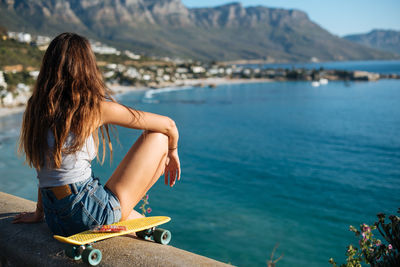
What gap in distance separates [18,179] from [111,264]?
49.6 feet

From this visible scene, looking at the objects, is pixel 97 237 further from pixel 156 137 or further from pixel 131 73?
pixel 131 73

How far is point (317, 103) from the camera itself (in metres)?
51.7

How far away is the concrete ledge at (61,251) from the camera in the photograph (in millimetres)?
1940

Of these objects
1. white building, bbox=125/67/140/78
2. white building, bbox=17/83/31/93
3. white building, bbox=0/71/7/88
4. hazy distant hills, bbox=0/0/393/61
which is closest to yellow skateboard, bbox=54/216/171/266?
white building, bbox=0/71/7/88

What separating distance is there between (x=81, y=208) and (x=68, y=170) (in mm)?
225

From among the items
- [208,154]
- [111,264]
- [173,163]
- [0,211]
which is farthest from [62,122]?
[208,154]

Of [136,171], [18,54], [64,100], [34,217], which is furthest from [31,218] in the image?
[18,54]

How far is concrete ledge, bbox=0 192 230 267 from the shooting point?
6.37 ft

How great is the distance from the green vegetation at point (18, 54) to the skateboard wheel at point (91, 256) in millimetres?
39180

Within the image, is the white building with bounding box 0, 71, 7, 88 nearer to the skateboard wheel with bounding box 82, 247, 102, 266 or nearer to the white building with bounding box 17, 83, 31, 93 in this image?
the white building with bounding box 17, 83, 31, 93

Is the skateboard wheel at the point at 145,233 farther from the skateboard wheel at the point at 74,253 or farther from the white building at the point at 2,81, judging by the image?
the white building at the point at 2,81

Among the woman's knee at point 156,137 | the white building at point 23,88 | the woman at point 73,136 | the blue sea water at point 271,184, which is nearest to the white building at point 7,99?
the white building at point 23,88

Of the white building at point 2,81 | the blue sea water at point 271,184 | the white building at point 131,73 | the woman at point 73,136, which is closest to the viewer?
the woman at point 73,136

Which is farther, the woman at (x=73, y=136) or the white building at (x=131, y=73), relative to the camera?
the white building at (x=131, y=73)
